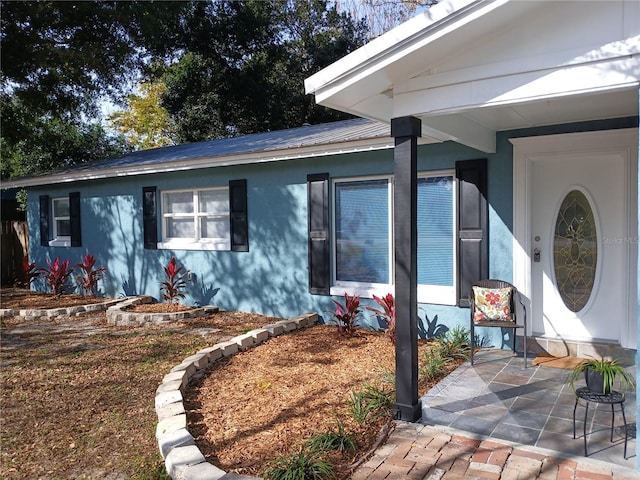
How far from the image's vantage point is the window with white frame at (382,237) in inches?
227

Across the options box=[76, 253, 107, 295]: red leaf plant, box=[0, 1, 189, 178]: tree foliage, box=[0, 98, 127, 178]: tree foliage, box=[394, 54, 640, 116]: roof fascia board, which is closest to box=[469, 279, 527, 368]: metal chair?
box=[394, 54, 640, 116]: roof fascia board

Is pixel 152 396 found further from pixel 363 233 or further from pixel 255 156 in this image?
pixel 255 156

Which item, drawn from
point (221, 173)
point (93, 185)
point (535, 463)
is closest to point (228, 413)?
point (535, 463)

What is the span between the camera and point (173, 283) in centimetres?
813

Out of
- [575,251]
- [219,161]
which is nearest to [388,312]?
[575,251]

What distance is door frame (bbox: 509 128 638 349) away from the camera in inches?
183

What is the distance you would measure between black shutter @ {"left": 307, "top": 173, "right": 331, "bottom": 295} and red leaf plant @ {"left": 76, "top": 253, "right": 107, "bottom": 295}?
200 inches

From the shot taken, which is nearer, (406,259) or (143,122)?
(406,259)

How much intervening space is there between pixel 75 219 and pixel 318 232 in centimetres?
632

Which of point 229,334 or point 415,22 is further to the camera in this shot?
point 229,334

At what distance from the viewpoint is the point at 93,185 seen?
10.0m

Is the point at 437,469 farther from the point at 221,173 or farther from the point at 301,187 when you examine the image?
the point at 221,173

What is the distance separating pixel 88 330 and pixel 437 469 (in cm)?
584

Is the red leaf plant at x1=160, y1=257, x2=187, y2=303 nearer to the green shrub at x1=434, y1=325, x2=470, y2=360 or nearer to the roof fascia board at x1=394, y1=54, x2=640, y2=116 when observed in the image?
the green shrub at x1=434, y1=325, x2=470, y2=360
